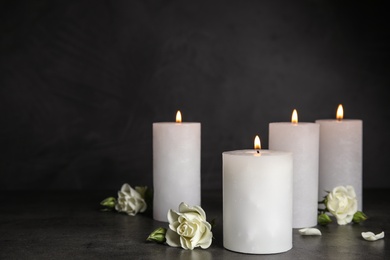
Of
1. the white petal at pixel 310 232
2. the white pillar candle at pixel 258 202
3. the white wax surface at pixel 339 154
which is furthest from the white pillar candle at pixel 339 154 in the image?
the white pillar candle at pixel 258 202

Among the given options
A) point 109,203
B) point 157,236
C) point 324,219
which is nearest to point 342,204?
point 324,219

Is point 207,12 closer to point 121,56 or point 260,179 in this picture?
point 121,56

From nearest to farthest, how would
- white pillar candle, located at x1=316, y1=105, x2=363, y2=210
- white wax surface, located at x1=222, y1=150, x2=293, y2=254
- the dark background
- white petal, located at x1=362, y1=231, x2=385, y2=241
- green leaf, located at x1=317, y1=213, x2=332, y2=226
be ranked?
white wax surface, located at x1=222, y1=150, x2=293, y2=254, white petal, located at x1=362, y1=231, x2=385, y2=241, green leaf, located at x1=317, y1=213, x2=332, y2=226, white pillar candle, located at x1=316, y1=105, x2=363, y2=210, the dark background

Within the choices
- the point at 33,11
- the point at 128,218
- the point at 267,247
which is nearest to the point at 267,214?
the point at 267,247

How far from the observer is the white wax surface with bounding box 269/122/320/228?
4.82 ft

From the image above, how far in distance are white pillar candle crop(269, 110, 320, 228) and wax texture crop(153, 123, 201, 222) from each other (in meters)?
0.20

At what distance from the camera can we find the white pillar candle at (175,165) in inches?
60.3

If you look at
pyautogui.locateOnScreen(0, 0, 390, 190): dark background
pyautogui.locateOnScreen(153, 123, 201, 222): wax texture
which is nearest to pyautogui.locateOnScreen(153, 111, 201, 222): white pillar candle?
pyautogui.locateOnScreen(153, 123, 201, 222): wax texture

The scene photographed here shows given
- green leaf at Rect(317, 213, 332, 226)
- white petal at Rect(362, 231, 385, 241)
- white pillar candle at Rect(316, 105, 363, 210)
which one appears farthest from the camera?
white pillar candle at Rect(316, 105, 363, 210)

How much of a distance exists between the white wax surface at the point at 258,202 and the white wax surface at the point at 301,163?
0.26 m

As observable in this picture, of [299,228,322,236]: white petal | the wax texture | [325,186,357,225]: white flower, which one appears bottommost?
[299,228,322,236]: white petal

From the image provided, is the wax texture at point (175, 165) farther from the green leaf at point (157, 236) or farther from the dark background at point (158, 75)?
the dark background at point (158, 75)

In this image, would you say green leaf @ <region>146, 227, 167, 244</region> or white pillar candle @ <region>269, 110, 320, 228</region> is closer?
green leaf @ <region>146, 227, 167, 244</region>

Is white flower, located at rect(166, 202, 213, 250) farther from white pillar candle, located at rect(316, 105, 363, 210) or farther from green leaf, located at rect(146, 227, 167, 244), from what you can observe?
white pillar candle, located at rect(316, 105, 363, 210)
